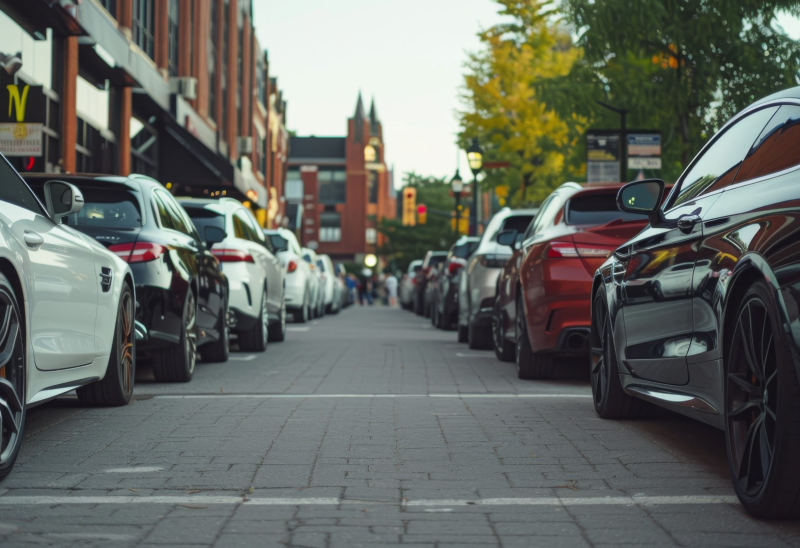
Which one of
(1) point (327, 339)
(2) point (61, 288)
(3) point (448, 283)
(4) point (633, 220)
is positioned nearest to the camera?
(2) point (61, 288)

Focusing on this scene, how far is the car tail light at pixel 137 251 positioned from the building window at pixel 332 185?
105 meters

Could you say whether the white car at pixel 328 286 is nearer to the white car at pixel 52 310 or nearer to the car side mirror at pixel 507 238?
the car side mirror at pixel 507 238

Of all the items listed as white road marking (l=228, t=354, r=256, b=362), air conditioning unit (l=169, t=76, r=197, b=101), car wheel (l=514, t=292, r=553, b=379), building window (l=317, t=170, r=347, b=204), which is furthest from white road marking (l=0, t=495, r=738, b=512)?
building window (l=317, t=170, r=347, b=204)

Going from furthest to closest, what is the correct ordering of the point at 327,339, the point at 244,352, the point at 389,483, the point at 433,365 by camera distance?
the point at 327,339, the point at 244,352, the point at 433,365, the point at 389,483

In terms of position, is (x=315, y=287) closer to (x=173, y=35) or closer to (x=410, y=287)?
(x=173, y=35)

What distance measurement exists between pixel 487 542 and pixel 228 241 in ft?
30.8

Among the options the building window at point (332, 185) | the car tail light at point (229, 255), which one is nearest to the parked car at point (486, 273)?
the car tail light at point (229, 255)

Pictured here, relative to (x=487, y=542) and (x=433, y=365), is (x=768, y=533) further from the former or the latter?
(x=433, y=365)

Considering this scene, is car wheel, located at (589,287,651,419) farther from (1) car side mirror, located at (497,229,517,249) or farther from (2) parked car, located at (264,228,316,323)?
(2) parked car, located at (264,228,316,323)

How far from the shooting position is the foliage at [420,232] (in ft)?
276

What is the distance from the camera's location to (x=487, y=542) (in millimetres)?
3990

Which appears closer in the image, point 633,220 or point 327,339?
point 633,220

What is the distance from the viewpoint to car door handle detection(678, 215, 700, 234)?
16.7 feet

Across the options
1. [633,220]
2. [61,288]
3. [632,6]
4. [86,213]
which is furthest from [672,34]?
[61,288]
